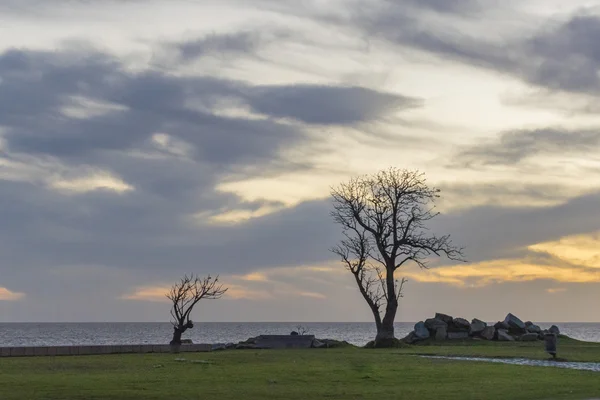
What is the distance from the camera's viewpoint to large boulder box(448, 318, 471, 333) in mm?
66062

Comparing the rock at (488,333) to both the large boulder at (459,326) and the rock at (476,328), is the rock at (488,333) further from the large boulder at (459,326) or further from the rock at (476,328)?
the large boulder at (459,326)

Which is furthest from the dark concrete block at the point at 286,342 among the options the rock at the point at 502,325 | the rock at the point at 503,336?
the rock at the point at 502,325

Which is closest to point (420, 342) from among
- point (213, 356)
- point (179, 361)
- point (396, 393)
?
point (213, 356)

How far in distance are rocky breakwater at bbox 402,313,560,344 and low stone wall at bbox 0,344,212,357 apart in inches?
790

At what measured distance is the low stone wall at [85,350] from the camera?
144 ft

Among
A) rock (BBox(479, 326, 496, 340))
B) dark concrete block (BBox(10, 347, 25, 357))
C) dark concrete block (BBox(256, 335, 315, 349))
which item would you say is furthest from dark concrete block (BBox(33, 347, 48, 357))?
rock (BBox(479, 326, 496, 340))

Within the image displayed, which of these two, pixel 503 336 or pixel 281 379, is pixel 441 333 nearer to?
pixel 503 336

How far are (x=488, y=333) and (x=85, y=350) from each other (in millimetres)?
29552

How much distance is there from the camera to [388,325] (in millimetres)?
61188

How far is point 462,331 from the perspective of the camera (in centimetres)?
6588

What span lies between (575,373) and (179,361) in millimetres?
15997

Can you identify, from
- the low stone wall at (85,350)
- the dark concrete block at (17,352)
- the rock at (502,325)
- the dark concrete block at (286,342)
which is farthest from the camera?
the rock at (502,325)

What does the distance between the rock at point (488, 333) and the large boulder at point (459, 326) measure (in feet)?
6.02

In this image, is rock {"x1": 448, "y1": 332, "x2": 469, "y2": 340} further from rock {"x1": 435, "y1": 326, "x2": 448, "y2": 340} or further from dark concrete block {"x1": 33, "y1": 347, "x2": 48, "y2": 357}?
dark concrete block {"x1": 33, "y1": 347, "x2": 48, "y2": 357}
